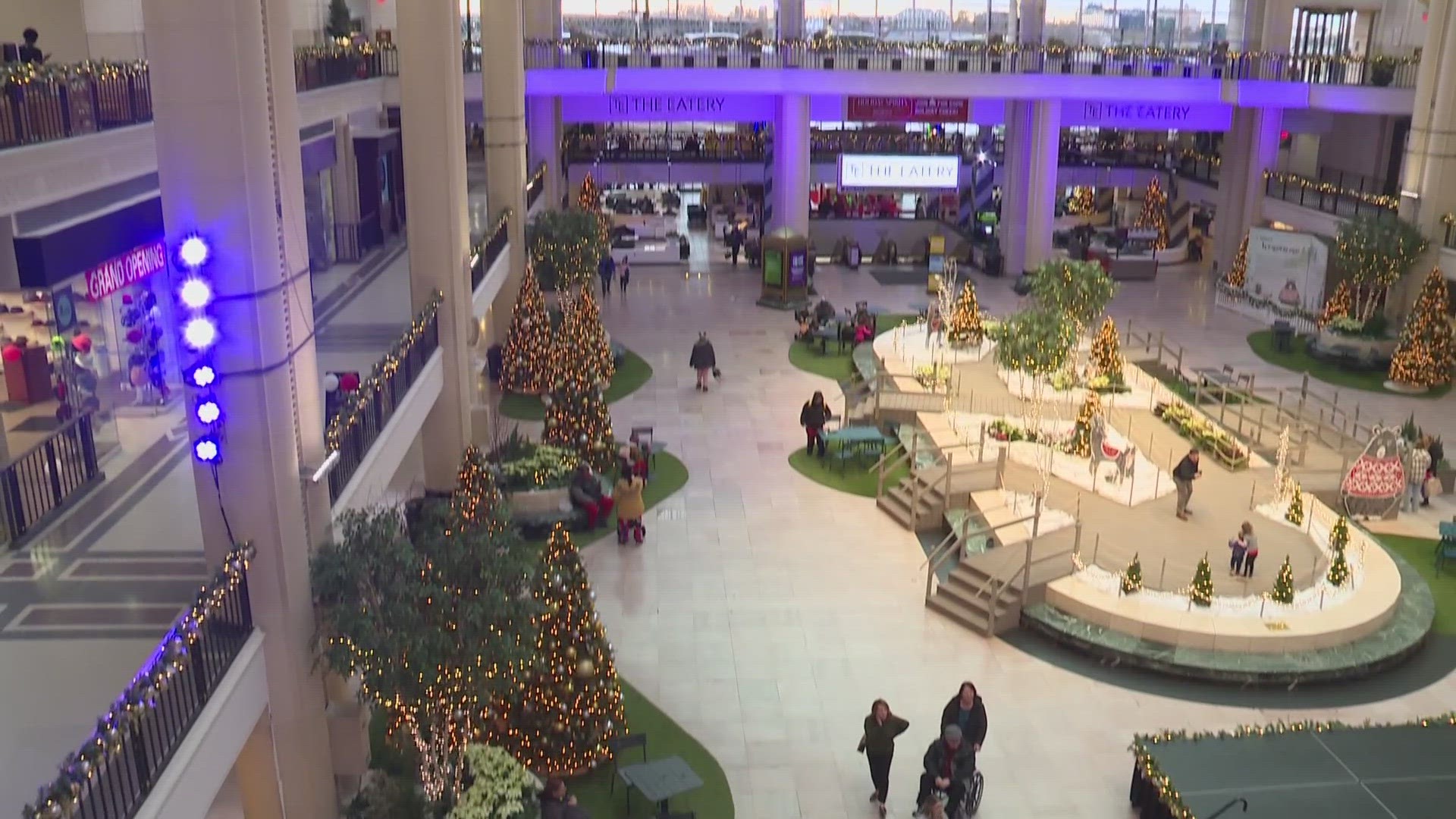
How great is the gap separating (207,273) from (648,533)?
8.93 m

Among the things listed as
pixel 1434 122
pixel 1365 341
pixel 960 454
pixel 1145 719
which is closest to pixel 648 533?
pixel 960 454

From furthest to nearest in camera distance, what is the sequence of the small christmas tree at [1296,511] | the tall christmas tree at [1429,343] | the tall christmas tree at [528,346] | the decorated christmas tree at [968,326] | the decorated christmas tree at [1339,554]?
the decorated christmas tree at [968,326]
the tall christmas tree at [1429,343]
the tall christmas tree at [528,346]
the small christmas tree at [1296,511]
the decorated christmas tree at [1339,554]

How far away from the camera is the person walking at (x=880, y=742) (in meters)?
10.5

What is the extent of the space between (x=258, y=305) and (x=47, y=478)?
4023mm

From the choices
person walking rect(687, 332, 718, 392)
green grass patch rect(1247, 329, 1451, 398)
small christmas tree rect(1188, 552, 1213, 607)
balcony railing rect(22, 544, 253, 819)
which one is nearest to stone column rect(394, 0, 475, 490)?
person walking rect(687, 332, 718, 392)

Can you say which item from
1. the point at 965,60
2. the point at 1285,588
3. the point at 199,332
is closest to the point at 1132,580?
the point at 1285,588

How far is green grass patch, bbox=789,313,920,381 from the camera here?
960 inches

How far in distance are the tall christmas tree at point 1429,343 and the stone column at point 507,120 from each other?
17010mm

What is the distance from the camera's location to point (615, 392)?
22688 millimetres

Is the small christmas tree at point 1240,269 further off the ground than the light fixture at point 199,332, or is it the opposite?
the light fixture at point 199,332

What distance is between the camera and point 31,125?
33.1 feet

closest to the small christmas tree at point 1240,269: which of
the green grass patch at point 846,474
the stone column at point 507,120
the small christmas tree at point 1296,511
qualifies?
the small christmas tree at point 1296,511

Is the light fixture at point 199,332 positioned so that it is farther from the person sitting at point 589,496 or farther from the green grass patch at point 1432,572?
the green grass patch at point 1432,572

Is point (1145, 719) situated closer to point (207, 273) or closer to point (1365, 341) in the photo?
point (207, 273)
